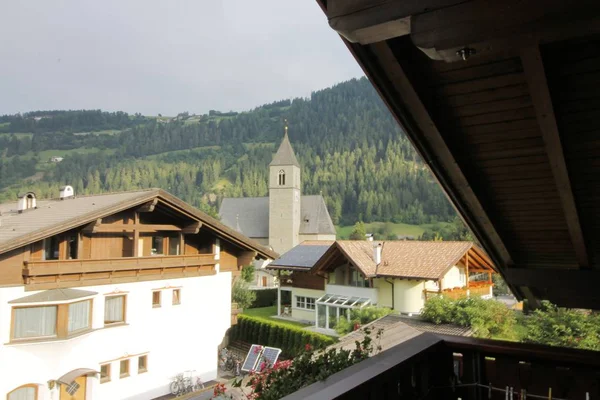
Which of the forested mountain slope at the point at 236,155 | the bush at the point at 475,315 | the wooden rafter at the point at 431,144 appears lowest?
the bush at the point at 475,315

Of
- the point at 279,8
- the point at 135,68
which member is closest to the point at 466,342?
the point at 279,8

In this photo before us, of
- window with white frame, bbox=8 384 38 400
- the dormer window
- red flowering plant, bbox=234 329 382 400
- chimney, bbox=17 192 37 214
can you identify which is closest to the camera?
red flowering plant, bbox=234 329 382 400

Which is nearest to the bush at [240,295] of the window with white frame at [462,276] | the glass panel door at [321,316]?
the glass panel door at [321,316]

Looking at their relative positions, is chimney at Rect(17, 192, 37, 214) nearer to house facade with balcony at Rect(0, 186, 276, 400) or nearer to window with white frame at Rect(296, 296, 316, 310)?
house facade with balcony at Rect(0, 186, 276, 400)

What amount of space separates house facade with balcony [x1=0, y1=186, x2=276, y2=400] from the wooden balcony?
24mm

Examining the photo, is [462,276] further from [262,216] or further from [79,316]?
[262,216]

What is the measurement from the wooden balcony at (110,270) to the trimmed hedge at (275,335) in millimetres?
5094

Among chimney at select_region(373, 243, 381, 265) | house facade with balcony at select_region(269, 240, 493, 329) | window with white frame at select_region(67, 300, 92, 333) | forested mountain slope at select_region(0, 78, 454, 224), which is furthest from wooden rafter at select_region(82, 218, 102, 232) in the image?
forested mountain slope at select_region(0, 78, 454, 224)

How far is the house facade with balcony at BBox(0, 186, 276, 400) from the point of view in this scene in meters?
9.50

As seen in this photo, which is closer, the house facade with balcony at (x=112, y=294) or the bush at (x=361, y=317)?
the house facade with balcony at (x=112, y=294)

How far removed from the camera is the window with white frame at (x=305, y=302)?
2092cm

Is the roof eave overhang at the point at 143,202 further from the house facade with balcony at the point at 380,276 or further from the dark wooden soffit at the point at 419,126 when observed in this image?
the dark wooden soffit at the point at 419,126

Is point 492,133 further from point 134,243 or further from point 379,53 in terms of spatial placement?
point 134,243

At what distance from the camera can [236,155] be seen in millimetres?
129875
